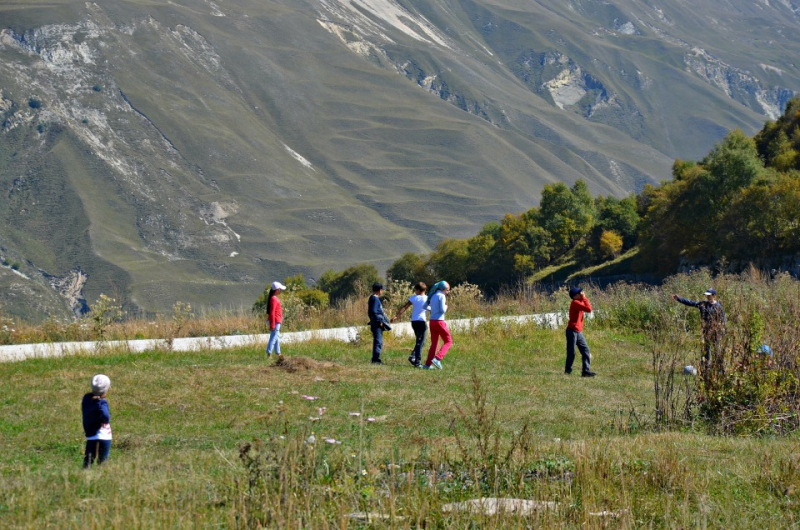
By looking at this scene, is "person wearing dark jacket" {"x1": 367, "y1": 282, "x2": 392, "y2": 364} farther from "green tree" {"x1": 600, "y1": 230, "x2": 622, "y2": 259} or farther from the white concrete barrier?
"green tree" {"x1": 600, "y1": 230, "x2": 622, "y2": 259}

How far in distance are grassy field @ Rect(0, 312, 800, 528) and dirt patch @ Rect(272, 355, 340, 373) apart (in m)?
0.05

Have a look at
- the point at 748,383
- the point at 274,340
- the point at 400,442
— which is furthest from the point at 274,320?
the point at 748,383

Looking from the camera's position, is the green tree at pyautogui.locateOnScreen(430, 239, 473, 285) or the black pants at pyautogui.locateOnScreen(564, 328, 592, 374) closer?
the black pants at pyautogui.locateOnScreen(564, 328, 592, 374)

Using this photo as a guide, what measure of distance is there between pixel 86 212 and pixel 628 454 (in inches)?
7470

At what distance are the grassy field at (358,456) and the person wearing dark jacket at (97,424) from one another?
11.2 inches

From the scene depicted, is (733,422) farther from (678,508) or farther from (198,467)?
(198,467)

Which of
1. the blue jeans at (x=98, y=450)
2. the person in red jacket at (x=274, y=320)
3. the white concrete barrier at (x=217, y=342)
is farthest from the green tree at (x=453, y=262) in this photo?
the blue jeans at (x=98, y=450)

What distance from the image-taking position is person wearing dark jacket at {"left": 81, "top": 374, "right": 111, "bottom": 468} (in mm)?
8273

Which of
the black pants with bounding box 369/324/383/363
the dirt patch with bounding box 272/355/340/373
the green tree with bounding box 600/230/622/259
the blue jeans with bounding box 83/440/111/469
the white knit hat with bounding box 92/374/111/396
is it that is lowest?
the blue jeans with bounding box 83/440/111/469

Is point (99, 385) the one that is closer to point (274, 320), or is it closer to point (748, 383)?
point (748, 383)

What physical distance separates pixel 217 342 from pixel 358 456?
11.8 m

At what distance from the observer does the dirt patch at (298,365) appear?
1506cm

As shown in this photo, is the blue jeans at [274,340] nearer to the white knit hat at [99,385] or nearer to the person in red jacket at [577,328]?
the person in red jacket at [577,328]

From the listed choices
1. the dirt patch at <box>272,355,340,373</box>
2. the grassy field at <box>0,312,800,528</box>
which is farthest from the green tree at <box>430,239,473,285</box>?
the grassy field at <box>0,312,800,528</box>
